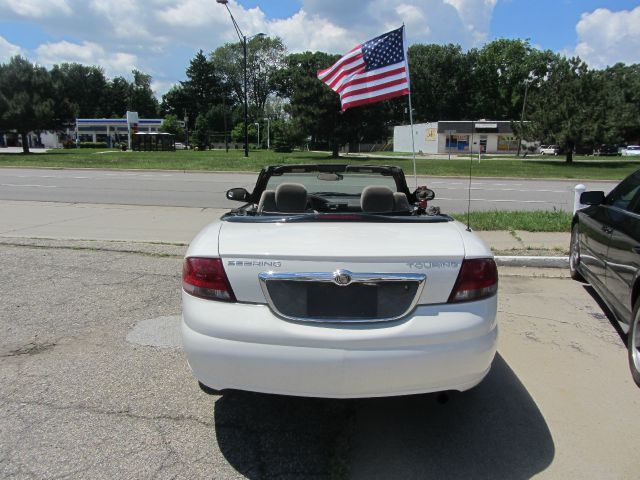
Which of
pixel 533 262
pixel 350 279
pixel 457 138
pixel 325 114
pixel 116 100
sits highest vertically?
pixel 116 100

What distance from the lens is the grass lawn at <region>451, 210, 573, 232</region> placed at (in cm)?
934

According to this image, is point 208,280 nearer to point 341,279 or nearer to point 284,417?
point 341,279

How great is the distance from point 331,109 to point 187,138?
192 feet

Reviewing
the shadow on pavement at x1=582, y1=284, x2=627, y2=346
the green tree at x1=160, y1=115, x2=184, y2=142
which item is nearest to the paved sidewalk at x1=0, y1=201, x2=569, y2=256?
the shadow on pavement at x1=582, y1=284, x2=627, y2=346

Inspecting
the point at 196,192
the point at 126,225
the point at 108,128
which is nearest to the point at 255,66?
the point at 108,128

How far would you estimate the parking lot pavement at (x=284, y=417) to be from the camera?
9.05 feet

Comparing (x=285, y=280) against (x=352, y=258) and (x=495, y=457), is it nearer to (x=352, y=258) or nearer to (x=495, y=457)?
(x=352, y=258)

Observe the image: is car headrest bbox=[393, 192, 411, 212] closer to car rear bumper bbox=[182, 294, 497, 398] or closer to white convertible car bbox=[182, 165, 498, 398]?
white convertible car bbox=[182, 165, 498, 398]

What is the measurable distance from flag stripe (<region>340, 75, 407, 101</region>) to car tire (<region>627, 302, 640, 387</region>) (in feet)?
19.4

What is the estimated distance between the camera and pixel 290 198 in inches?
159

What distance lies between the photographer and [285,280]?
2.66 m

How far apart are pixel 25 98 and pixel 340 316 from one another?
156ft

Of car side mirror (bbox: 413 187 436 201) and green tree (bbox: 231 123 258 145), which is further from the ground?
green tree (bbox: 231 123 258 145)

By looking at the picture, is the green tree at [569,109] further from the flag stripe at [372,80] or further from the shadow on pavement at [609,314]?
the shadow on pavement at [609,314]
